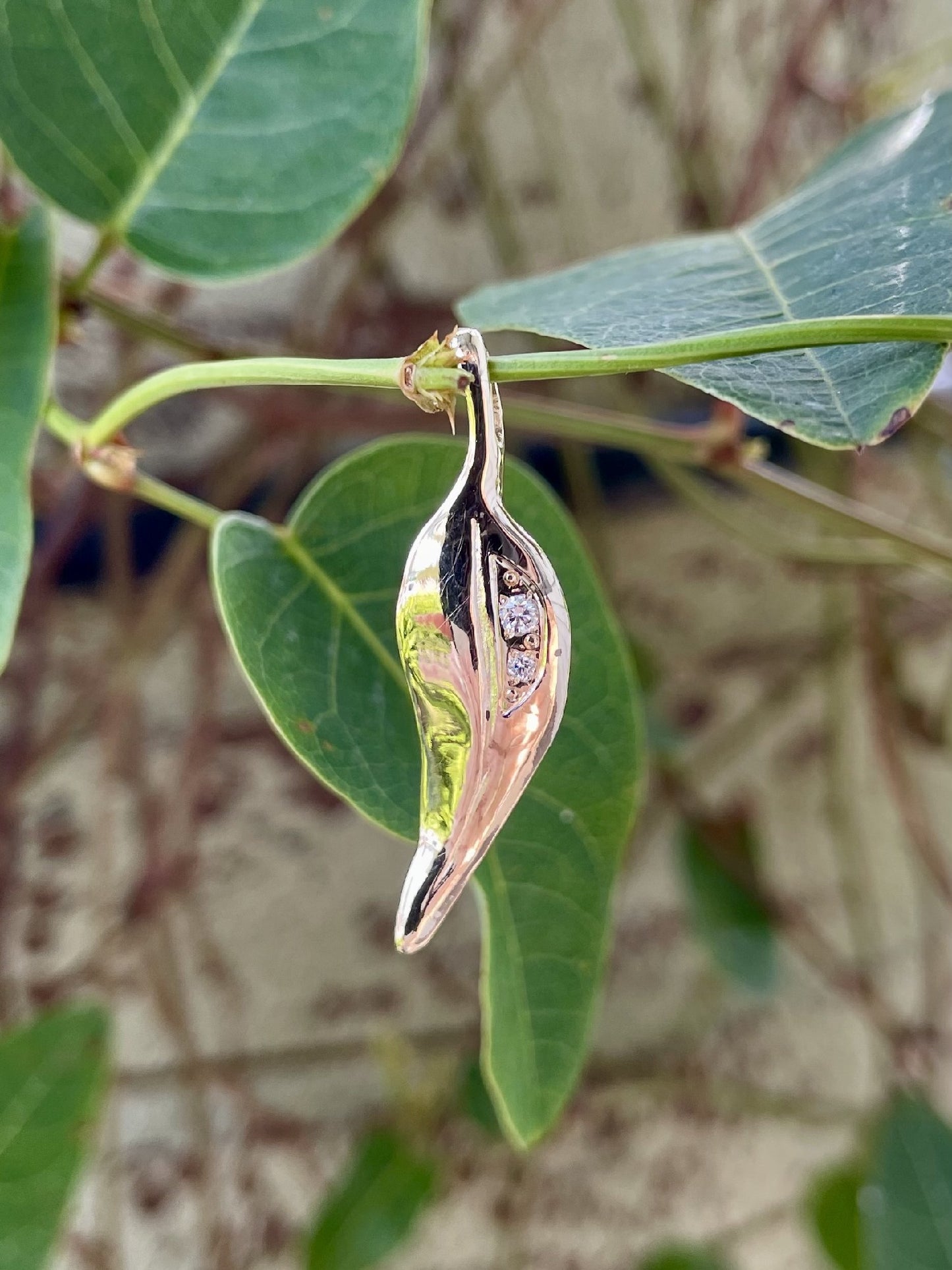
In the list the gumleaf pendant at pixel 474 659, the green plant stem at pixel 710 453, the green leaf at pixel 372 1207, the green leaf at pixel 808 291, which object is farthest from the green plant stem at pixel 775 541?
the green leaf at pixel 372 1207

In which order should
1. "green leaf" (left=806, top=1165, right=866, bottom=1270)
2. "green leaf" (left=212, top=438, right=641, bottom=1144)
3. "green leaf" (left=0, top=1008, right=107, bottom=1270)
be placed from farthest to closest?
"green leaf" (left=806, top=1165, right=866, bottom=1270)
"green leaf" (left=0, top=1008, right=107, bottom=1270)
"green leaf" (left=212, top=438, right=641, bottom=1144)

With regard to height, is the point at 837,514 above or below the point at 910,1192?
above

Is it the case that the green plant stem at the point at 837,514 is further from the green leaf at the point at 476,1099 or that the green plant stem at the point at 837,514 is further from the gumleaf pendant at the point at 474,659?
the green leaf at the point at 476,1099

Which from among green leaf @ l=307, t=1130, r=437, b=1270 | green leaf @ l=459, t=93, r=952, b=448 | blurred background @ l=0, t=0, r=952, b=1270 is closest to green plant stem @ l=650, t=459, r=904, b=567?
blurred background @ l=0, t=0, r=952, b=1270

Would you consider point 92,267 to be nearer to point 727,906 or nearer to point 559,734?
point 559,734

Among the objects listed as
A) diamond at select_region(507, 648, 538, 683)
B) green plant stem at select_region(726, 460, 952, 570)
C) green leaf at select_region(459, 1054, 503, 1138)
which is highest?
diamond at select_region(507, 648, 538, 683)

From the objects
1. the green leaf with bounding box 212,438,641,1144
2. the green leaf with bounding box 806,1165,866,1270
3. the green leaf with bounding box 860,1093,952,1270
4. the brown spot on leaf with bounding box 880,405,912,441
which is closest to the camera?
the brown spot on leaf with bounding box 880,405,912,441

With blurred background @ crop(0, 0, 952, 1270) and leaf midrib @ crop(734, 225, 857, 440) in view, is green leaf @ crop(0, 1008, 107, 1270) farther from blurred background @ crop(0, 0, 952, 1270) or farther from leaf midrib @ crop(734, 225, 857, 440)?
leaf midrib @ crop(734, 225, 857, 440)

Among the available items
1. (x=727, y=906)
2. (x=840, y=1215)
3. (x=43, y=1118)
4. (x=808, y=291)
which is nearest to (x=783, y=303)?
(x=808, y=291)
